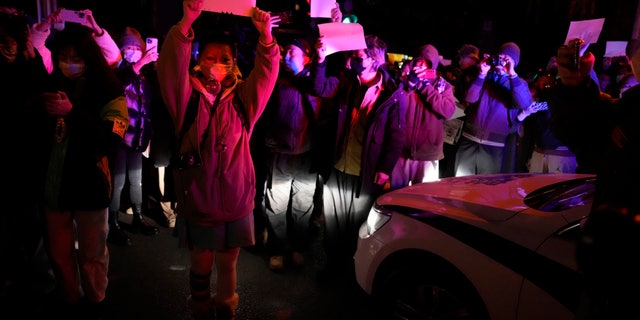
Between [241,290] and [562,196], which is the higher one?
[562,196]

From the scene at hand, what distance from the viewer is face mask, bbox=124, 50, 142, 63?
17.9ft

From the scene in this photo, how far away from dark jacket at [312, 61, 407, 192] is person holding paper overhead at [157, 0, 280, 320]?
1.55 metres

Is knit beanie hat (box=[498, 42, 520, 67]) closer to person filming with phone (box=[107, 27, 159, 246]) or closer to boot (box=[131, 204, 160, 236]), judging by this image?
person filming with phone (box=[107, 27, 159, 246])

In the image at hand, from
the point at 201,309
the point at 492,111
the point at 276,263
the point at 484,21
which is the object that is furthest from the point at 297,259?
the point at 484,21

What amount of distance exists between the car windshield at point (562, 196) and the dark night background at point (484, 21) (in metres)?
10.4

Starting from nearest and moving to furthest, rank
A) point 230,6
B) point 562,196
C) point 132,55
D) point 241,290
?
point 230,6 < point 562,196 < point 241,290 < point 132,55

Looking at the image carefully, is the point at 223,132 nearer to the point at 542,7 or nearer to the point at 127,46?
the point at 127,46

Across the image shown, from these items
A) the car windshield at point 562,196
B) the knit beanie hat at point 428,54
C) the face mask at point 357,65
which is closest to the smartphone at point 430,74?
the knit beanie hat at point 428,54

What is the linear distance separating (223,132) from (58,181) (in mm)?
1271

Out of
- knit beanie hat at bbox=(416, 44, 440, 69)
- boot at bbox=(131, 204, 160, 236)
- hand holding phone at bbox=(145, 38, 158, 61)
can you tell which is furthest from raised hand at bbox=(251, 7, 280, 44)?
boot at bbox=(131, 204, 160, 236)

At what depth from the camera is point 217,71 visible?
3.01 m

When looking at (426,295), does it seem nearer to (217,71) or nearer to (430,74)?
(217,71)

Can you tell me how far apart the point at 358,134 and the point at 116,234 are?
10.1ft

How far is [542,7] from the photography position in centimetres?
Result: 1742
